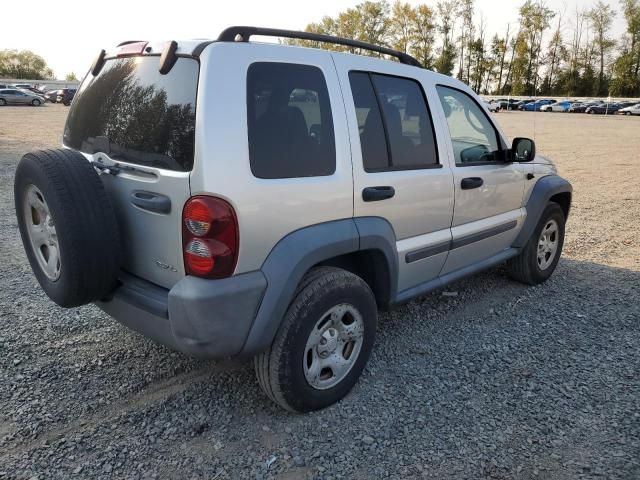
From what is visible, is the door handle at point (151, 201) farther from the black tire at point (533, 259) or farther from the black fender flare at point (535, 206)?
the black tire at point (533, 259)

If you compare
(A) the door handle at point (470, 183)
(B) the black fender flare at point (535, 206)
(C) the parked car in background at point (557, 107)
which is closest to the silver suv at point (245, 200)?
(A) the door handle at point (470, 183)

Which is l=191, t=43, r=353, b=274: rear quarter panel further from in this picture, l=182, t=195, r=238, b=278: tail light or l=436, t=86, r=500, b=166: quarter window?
l=436, t=86, r=500, b=166: quarter window

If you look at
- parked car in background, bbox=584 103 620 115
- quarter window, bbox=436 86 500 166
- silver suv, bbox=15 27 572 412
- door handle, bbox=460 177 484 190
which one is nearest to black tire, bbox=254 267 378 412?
silver suv, bbox=15 27 572 412

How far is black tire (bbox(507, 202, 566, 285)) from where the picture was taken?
4703mm

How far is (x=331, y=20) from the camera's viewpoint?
8525 cm

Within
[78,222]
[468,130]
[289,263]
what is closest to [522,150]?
[468,130]

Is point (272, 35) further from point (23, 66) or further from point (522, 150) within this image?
point (23, 66)

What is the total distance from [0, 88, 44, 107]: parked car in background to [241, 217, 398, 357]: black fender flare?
141 ft

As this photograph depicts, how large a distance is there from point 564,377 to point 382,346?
1188 mm

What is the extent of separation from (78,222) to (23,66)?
10021 cm

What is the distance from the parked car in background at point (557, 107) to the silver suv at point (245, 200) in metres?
60.6

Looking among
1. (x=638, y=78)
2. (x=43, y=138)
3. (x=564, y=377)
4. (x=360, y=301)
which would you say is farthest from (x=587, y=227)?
(x=638, y=78)

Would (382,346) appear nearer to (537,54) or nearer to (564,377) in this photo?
(564,377)

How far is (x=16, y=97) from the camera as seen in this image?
38.1 metres
